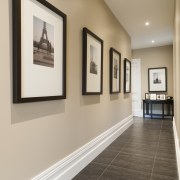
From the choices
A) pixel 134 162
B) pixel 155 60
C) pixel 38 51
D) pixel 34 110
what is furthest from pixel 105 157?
pixel 155 60

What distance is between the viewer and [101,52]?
9.97 ft

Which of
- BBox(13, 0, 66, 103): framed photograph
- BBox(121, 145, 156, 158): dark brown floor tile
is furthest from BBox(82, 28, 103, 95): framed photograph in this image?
BBox(121, 145, 156, 158): dark brown floor tile

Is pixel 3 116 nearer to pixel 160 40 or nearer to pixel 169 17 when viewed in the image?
pixel 169 17

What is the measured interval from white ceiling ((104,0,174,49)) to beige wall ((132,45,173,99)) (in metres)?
0.91

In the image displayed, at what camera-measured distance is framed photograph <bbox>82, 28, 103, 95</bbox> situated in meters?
2.46

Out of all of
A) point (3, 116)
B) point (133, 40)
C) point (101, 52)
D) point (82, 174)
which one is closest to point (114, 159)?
point (82, 174)

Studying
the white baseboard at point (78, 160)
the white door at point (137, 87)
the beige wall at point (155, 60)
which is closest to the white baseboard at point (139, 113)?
the white door at point (137, 87)

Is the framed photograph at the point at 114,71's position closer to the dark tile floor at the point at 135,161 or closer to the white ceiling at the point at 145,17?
the white ceiling at the point at 145,17

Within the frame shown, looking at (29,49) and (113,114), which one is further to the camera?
(113,114)

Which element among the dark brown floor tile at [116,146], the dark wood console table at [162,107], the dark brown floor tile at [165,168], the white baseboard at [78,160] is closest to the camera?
the white baseboard at [78,160]

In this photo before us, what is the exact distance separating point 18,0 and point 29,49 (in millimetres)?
380

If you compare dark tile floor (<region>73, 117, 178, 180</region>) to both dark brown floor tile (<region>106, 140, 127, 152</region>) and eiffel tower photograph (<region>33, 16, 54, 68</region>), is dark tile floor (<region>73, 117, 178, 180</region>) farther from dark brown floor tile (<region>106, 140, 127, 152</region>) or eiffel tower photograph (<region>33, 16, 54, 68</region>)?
eiffel tower photograph (<region>33, 16, 54, 68</region>)

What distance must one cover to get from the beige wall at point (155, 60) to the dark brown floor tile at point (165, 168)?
178 inches

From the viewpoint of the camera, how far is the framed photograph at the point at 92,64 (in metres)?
2.46
